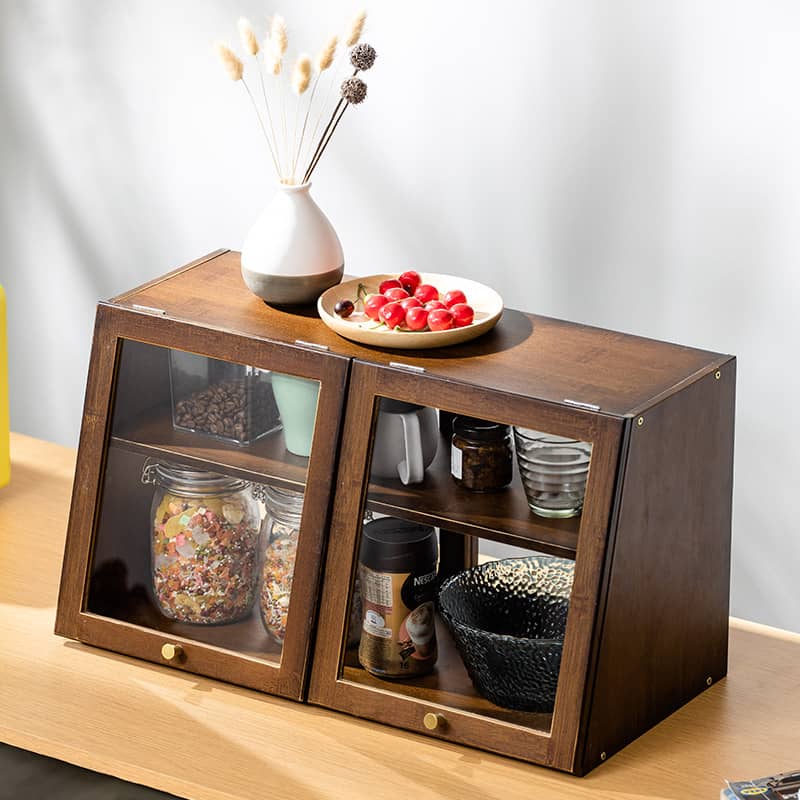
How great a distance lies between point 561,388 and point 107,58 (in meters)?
1.64

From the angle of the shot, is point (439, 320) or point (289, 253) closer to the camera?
point (439, 320)

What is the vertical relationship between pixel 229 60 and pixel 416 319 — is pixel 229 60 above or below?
above

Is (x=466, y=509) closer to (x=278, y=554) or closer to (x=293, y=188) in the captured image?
(x=278, y=554)

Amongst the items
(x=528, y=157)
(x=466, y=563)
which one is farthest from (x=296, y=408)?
(x=528, y=157)

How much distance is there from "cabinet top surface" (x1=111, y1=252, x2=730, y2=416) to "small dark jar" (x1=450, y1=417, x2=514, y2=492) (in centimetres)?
6

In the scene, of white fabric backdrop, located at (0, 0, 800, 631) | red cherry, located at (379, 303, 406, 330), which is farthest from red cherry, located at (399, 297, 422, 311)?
white fabric backdrop, located at (0, 0, 800, 631)

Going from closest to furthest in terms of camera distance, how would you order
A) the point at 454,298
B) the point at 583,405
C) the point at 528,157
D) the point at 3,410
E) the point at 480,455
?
the point at 583,405
the point at 480,455
the point at 454,298
the point at 3,410
the point at 528,157

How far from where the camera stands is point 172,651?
1.84 m

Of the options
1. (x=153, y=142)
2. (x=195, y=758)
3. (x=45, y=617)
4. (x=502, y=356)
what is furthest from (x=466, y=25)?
(x=195, y=758)

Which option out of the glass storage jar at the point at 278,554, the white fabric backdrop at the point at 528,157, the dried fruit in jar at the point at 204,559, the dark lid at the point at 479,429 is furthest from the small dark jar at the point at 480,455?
the white fabric backdrop at the point at 528,157

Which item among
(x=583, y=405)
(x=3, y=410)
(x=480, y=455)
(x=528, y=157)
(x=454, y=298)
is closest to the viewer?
(x=583, y=405)

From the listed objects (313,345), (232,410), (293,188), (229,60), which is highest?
(229,60)

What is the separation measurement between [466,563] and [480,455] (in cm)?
17

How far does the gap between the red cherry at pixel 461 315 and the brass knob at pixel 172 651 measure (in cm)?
57
